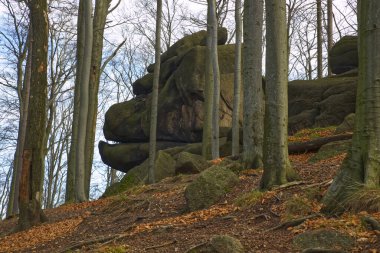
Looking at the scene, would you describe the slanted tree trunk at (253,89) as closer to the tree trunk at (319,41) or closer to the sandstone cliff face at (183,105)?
the sandstone cliff face at (183,105)

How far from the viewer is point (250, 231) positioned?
606cm

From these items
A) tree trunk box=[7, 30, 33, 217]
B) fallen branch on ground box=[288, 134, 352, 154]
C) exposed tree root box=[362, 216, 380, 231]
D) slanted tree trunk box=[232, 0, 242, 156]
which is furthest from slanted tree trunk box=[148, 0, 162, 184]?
exposed tree root box=[362, 216, 380, 231]

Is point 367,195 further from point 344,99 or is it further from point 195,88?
point 195,88

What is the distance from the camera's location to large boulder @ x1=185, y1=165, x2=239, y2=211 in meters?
8.30

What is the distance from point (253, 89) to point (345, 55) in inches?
450

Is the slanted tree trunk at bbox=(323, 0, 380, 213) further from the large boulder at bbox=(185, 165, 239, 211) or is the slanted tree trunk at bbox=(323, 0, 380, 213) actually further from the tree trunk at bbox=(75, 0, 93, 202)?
the tree trunk at bbox=(75, 0, 93, 202)

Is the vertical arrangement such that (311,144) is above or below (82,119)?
below

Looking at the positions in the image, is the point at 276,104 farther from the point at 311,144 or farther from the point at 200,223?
the point at 311,144

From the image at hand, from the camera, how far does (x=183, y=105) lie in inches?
917

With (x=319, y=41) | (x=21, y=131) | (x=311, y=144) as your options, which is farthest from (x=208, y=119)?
(x=319, y=41)

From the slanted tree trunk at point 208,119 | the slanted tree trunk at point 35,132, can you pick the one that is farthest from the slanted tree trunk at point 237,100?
the slanted tree trunk at point 35,132

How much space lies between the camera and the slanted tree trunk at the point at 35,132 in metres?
10.3

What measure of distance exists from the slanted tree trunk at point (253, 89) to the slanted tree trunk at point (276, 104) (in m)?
2.38

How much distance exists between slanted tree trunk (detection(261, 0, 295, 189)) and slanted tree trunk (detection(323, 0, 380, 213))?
1.75m
